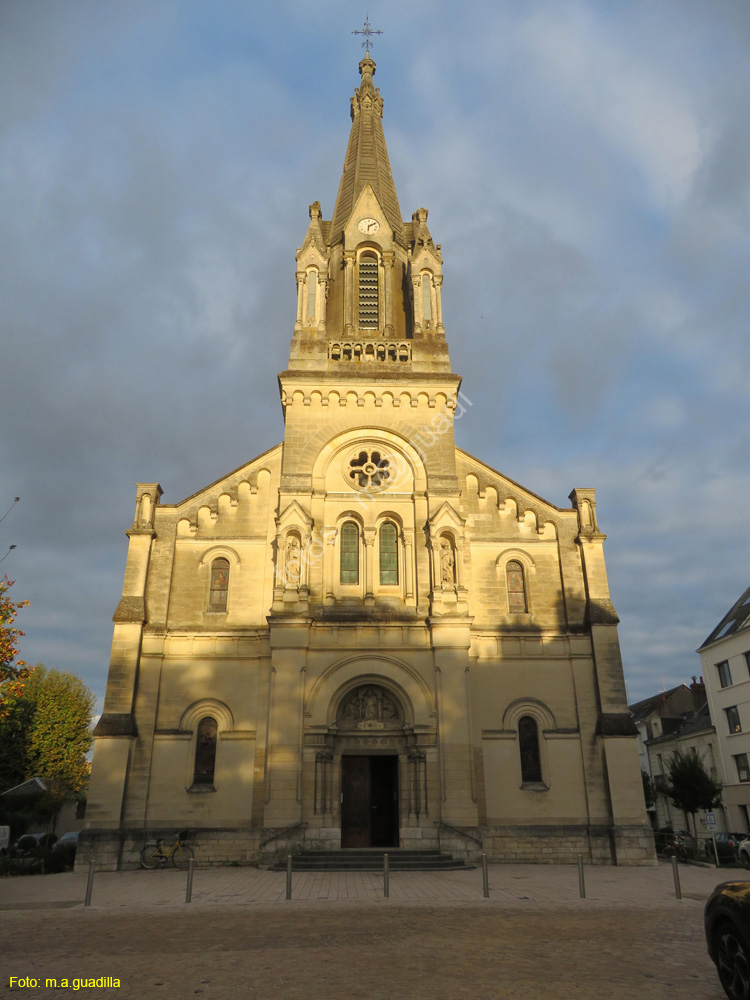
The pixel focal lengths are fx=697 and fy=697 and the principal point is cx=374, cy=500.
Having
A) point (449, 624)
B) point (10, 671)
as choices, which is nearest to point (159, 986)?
point (449, 624)

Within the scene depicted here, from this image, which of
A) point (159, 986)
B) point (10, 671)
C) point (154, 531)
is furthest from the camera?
point (154, 531)

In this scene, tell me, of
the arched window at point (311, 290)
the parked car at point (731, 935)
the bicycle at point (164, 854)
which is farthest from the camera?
the arched window at point (311, 290)

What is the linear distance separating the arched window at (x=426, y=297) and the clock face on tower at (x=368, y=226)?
3.95 metres

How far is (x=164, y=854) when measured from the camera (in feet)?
70.5

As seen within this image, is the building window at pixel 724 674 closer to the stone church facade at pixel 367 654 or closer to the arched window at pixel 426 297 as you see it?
the stone church facade at pixel 367 654

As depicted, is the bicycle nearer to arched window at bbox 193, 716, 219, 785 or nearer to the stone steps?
arched window at bbox 193, 716, 219, 785

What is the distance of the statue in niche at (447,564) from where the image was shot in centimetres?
2400

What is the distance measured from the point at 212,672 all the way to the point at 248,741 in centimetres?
261

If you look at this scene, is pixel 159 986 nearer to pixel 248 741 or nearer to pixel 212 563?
pixel 248 741

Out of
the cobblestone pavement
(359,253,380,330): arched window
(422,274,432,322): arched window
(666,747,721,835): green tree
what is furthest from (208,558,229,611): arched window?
(666,747,721,835): green tree

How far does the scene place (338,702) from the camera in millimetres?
22859

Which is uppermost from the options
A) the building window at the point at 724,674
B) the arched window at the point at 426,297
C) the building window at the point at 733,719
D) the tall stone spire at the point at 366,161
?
the tall stone spire at the point at 366,161

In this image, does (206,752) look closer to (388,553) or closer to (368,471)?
(388,553)

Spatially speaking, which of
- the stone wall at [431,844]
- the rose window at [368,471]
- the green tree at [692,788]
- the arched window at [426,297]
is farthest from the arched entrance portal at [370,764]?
the arched window at [426,297]
